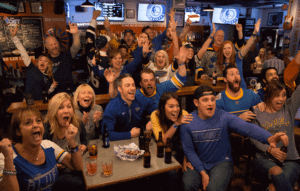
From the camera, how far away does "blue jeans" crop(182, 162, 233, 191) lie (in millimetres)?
2232

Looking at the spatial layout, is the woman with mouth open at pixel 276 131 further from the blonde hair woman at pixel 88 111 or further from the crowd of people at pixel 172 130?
the blonde hair woman at pixel 88 111

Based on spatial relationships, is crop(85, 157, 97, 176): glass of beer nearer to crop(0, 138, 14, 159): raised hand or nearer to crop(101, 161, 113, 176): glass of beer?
crop(101, 161, 113, 176): glass of beer

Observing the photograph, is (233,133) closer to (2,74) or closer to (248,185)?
(248,185)

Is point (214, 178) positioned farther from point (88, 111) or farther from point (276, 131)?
point (88, 111)

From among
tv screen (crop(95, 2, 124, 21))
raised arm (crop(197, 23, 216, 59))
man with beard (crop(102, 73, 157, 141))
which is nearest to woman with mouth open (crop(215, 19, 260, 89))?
raised arm (crop(197, 23, 216, 59))

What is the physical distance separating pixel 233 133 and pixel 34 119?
2.11 m

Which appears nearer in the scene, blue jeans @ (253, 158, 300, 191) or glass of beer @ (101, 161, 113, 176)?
glass of beer @ (101, 161, 113, 176)

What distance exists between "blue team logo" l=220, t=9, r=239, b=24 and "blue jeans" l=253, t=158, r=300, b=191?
10967mm

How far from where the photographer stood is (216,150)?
2.46m

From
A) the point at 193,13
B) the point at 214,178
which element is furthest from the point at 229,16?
the point at 214,178

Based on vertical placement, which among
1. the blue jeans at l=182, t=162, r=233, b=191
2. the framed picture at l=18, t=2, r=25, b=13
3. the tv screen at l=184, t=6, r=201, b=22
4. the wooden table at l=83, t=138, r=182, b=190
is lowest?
the blue jeans at l=182, t=162, r=233, b=191

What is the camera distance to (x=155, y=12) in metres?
9.73

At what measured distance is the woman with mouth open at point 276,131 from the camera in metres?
2.31

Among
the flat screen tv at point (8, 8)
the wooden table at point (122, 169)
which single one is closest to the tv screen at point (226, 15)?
the flat screen tv at point (8, 8)
